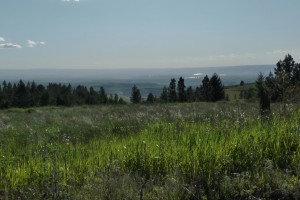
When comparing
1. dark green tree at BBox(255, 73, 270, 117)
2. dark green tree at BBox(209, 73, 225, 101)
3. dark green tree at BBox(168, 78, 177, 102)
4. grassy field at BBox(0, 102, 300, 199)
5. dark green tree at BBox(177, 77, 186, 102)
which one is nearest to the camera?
grassy field at BBox(0, 102, 300, 199)

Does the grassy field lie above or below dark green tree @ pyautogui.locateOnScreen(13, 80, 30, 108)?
above

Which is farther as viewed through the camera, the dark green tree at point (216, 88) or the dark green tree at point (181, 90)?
the dark green tree at point (181, 90)

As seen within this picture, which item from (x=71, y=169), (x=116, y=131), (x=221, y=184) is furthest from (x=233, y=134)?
(x=116, y=131)

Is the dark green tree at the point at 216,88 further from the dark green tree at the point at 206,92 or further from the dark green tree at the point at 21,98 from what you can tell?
the dark green tree at the point at 21,98

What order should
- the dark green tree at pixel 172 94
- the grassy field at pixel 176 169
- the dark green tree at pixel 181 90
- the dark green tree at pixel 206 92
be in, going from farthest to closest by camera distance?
the dark green tree at pixel 181 90
the dark green tree at pixel 172 94
the dark green tree at pixel 206 92
the grassy field at pixel 176 169

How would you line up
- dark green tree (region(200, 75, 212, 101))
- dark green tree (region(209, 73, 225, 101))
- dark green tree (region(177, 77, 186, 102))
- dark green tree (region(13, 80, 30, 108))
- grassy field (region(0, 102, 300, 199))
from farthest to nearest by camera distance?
dark green tree (region(177, 77, 186, 102))
dark green tree (region(13, 80, 30, 108))
dark green tree (region(209, 73, 225, 101))
dark green tree (region(200, 75, 212, 101))
grassy field (region(0, 102, 300, 199))

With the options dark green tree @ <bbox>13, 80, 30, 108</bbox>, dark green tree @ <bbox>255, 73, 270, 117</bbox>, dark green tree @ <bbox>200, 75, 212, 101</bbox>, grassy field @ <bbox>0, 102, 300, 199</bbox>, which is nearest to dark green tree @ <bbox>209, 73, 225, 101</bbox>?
dark green tree @ <bbox>200, 75, 212, 101</bbox>

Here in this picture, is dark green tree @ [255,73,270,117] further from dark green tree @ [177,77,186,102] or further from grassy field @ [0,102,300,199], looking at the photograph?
dark green tree @ [177,77,186,102]

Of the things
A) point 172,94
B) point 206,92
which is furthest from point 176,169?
point 172,94

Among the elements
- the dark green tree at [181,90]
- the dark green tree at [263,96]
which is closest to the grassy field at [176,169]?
the dark green tree at [263,96]

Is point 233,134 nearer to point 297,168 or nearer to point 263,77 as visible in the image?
point 297,168

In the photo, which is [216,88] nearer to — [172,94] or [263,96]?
[172,94]

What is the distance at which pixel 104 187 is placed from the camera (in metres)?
4.13

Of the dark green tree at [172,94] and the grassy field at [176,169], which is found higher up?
the grassy field at [176,169]
